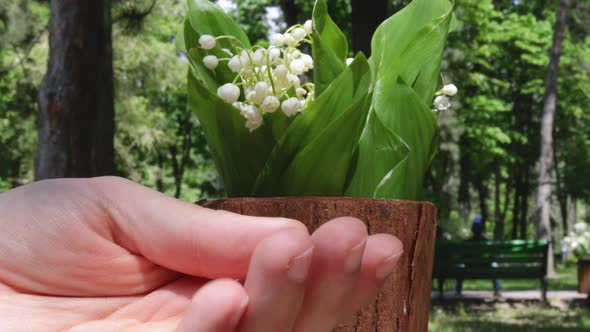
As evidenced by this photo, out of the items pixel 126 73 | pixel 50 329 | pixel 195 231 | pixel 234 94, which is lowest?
pixel 50 329

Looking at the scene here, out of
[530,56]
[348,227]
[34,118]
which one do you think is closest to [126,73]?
[34,118]

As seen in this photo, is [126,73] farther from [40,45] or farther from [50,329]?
[50,329]

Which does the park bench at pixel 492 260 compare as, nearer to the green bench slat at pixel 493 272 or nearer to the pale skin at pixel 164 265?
the green bench slat at pixel 493 272

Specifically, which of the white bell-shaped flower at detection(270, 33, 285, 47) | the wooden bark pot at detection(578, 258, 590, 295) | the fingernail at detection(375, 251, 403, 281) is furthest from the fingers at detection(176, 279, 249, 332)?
the wooden bark pot at detection(578, 258, 590, 295)

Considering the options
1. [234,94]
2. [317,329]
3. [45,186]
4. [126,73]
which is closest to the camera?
[317,329]

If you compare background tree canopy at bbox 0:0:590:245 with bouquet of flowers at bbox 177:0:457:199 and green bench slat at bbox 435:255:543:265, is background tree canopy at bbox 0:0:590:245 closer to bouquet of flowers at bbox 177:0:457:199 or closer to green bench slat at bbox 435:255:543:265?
green bench slat at bbox 435:255:543:265
